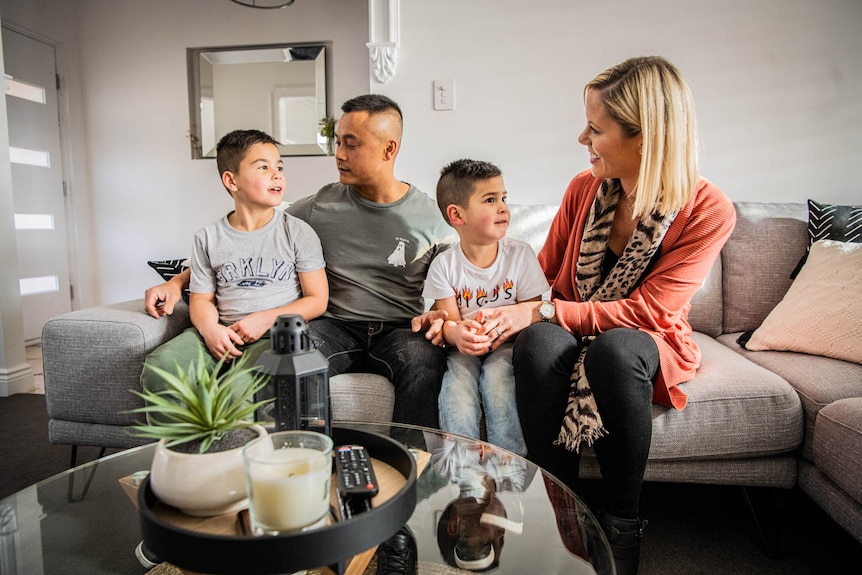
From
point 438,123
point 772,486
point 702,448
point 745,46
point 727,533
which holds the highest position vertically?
point 745,46

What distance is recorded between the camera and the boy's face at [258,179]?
1673 mm

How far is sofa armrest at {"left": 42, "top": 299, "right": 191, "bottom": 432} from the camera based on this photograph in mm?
1559

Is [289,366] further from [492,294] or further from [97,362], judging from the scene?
[97,362]

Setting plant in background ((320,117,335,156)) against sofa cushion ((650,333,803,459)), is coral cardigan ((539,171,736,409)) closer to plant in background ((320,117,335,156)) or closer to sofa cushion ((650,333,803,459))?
sofa cushion ((650,333,803,459))

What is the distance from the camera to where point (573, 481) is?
129 centimetres

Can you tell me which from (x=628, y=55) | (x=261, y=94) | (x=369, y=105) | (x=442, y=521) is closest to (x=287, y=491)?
(x=442, y=521)

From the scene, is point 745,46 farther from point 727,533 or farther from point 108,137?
point 108,137

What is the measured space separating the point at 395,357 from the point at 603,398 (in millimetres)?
549

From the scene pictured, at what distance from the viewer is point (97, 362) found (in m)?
1.57

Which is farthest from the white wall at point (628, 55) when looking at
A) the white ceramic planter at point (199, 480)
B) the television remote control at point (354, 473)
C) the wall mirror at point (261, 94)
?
the white ceramic planter at point (199, 480)

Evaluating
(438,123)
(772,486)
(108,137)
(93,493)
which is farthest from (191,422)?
(108,137)

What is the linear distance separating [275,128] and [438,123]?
1821mm

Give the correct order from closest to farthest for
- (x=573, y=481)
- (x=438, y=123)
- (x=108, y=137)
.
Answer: (x=573, y=481), (x=438, y=123), (x=108, y=137)

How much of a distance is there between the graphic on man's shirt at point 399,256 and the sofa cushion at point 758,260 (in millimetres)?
1080
